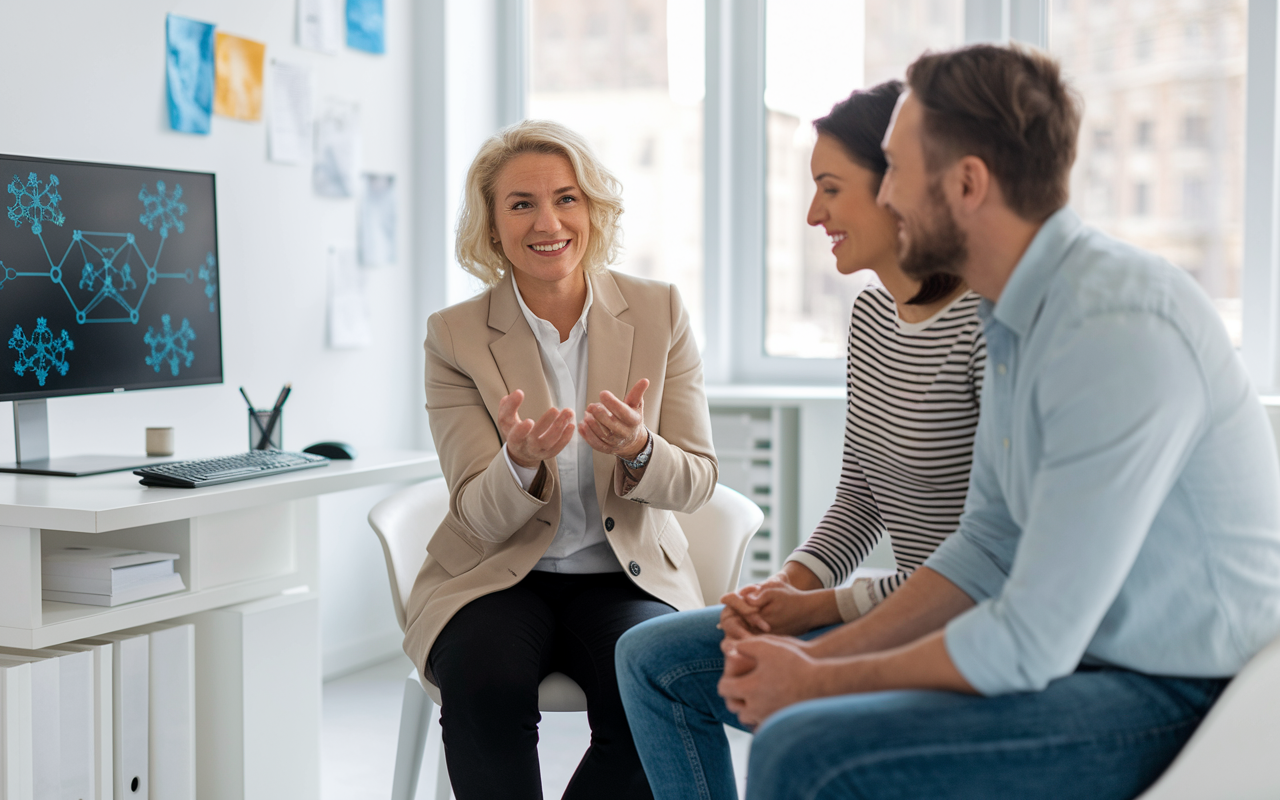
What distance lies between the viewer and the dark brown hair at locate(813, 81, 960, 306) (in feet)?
4.34

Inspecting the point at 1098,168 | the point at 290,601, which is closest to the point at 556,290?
the point at 290,601

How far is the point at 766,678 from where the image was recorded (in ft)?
3.57

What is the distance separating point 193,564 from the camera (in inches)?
72.4

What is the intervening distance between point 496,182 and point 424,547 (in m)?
0.64

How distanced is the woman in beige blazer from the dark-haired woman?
19 cm

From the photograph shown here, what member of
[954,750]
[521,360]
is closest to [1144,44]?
[521,360]

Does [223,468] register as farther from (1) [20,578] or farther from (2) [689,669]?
(2) [689,669]

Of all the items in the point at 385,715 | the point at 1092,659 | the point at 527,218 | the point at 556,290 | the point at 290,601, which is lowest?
the point at 385,715

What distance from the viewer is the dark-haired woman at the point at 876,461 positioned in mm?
1329

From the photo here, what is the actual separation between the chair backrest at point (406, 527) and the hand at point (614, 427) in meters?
0.42

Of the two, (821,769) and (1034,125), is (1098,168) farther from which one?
(821,769)

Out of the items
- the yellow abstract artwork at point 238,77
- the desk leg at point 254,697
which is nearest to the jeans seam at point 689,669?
the desk leg at point 254,697

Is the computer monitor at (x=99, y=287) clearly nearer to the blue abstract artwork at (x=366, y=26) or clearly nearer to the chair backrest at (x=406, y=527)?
the chair backrest at (x=406, y=527)

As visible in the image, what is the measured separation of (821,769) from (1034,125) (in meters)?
0.61
